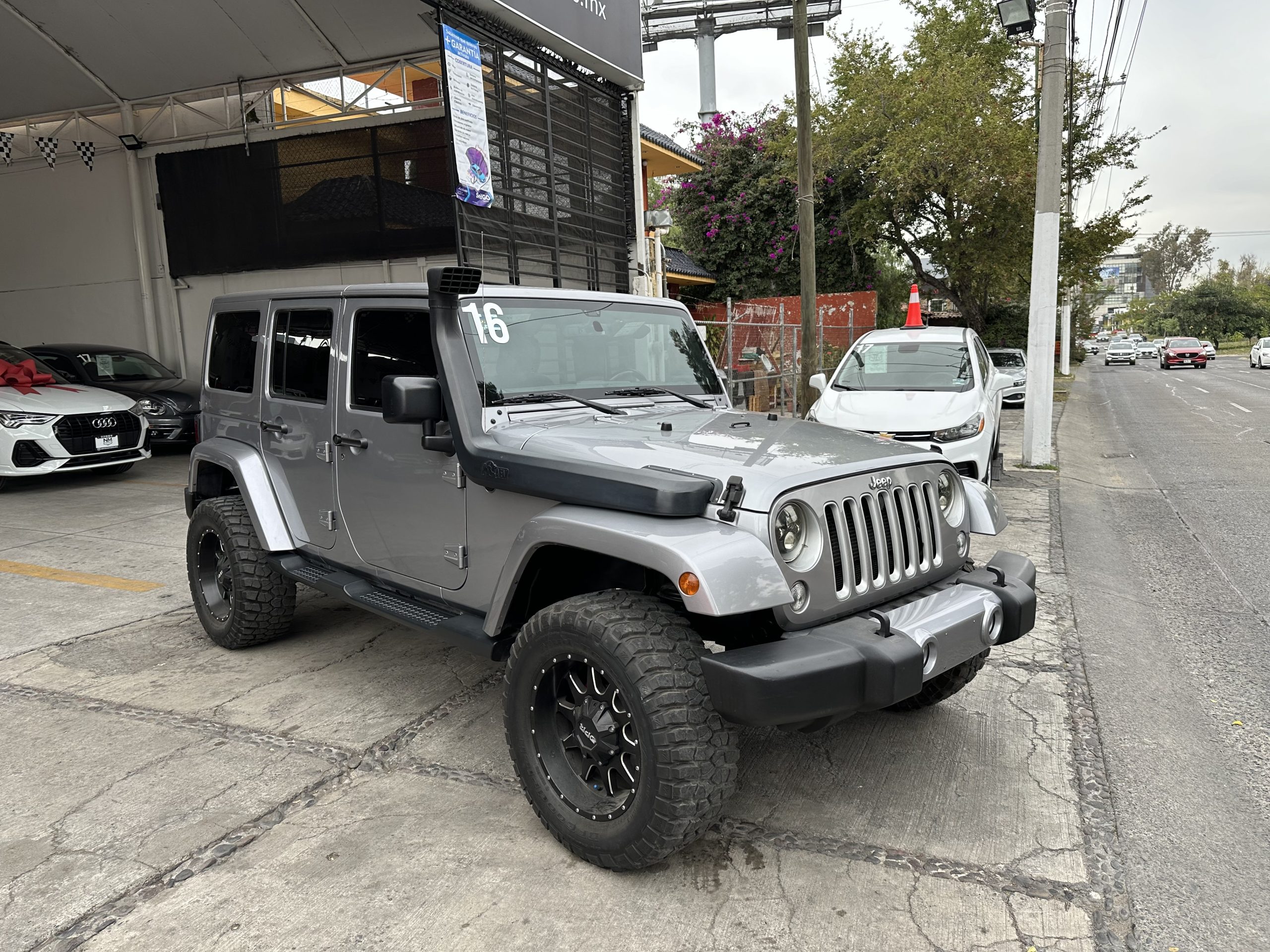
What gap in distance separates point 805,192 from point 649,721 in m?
9.85

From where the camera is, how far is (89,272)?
15.7 meters

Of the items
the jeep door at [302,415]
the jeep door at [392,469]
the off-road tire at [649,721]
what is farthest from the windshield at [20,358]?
the off-road tire at [649,721]

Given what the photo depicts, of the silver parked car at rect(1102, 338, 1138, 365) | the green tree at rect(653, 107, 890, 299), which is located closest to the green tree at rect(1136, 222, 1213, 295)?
the silver parked car at rect(1102, 338, 1138, 365)

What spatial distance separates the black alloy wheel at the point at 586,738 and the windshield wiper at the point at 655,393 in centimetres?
140

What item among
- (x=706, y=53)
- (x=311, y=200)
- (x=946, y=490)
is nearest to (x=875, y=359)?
(x=946, y=490)

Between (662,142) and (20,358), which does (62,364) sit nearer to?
(20,358)

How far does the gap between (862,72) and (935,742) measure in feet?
73.5

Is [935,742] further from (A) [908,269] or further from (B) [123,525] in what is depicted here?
(A) [908,269]

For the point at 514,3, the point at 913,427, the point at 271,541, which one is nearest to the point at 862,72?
the point at 514,3

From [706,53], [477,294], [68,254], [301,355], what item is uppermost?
[706,53]

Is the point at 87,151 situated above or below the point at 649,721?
above

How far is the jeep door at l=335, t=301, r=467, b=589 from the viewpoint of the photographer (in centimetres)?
371

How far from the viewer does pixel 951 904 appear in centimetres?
274

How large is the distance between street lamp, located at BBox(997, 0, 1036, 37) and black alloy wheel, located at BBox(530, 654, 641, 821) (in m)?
11.2
